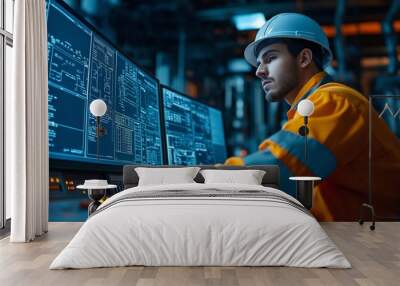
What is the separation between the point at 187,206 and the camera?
3271 mm

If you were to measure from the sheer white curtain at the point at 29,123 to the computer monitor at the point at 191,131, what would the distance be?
126 cm

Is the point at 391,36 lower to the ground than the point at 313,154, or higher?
higher

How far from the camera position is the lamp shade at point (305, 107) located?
472 centimetres

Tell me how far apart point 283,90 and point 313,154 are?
30.1 inches

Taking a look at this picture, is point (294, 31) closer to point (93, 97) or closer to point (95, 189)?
point (93, 97)

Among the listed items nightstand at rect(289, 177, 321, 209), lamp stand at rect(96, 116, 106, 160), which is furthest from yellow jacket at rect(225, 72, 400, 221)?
lamp stand at rect(96, 116, 106, 160)

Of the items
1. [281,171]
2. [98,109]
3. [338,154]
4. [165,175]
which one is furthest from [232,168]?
[98,109]

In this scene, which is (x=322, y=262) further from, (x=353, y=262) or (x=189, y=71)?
(x=189, y=71)

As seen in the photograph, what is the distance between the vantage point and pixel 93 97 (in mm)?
4762

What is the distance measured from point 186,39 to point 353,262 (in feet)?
10.1

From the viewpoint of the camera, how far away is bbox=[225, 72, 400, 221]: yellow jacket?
494 centimetres

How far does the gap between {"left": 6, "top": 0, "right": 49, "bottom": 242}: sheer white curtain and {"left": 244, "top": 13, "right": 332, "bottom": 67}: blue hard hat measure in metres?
2.26

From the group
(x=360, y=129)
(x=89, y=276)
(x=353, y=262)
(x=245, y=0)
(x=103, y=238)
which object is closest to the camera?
(x=89, y=276)

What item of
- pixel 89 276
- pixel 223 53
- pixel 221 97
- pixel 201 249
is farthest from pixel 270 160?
pixel 89 276
